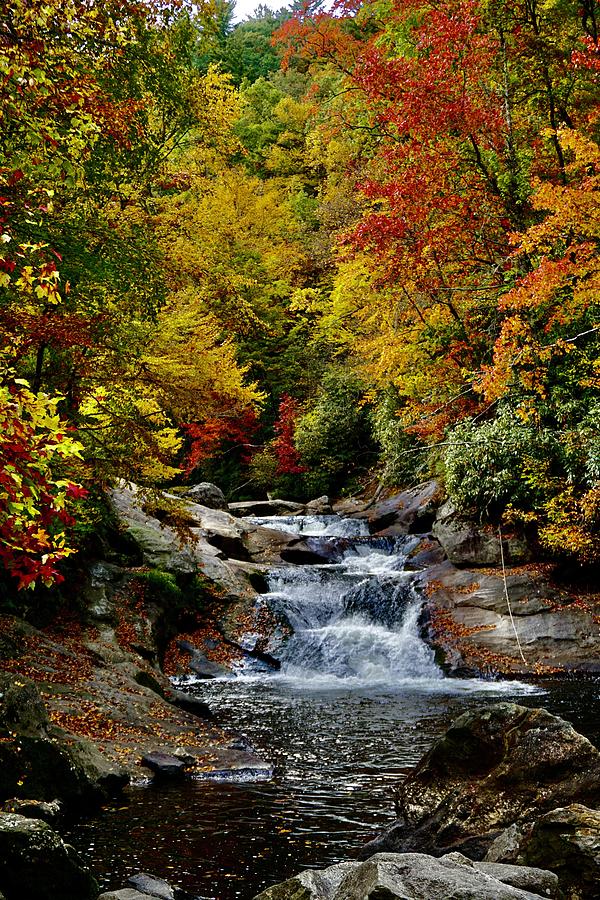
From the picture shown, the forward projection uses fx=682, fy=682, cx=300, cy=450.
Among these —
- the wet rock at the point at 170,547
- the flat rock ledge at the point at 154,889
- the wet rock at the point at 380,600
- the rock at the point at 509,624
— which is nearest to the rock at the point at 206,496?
the wet rock at the point at 170,547

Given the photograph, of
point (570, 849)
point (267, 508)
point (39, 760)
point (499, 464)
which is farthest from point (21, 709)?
point (267, 508)

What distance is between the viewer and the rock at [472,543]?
47.9 feet

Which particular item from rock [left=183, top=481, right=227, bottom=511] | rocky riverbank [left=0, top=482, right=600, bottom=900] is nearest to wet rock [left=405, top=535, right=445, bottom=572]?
rocky riverbank [left=0, top=482, right=600, bottom=900]

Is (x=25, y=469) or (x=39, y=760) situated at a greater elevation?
(x=25, y=469)

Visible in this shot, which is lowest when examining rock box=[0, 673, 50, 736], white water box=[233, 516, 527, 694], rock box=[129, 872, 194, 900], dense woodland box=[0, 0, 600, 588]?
white water box=[233, 516, 527, 694]

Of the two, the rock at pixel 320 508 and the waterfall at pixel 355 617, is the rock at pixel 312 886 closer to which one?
the waterfall at pixel 355 617

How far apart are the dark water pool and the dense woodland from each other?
2.42m

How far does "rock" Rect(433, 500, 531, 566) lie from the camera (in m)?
14.6

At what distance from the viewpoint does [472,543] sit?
15.2 m

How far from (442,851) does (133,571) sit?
9.96 meters

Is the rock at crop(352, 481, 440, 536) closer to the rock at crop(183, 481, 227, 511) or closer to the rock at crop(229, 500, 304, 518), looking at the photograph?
the rock at crop(229, 500, 304, 518)

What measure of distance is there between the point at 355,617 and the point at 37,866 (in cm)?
1157

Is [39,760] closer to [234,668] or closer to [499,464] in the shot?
[234,668]

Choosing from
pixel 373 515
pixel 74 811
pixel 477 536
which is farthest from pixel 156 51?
pixel 373 515
